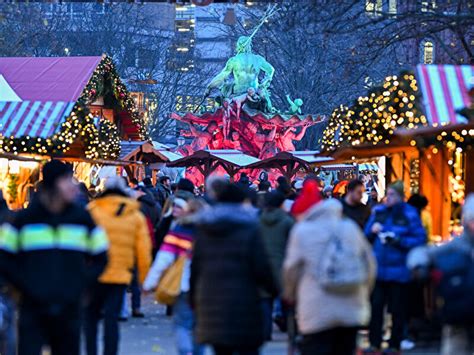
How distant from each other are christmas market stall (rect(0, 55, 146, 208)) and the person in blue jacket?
34.1 feet

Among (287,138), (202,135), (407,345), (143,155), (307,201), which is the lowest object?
(407,345)

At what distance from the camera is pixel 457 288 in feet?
28.9

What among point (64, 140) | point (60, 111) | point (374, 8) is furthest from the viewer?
point (64, 140)

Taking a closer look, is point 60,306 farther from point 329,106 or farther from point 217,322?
point 329,106

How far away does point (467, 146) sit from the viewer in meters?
18.3

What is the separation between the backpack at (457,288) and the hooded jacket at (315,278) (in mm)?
780

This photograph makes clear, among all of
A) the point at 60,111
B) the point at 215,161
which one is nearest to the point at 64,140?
the point at 60,111

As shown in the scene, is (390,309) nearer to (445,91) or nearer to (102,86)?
(445,91)

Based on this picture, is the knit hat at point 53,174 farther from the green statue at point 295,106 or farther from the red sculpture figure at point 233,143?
the red sculpture figure at point 233,143

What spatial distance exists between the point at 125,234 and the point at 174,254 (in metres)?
0.57

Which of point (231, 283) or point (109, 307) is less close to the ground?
point (231, 283)

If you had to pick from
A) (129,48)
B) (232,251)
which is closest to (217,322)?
(232,251)

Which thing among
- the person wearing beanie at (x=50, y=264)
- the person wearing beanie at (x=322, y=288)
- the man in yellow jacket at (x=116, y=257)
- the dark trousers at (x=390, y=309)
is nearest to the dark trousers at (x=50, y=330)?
the person wearing beanie at (x=50, y=264)


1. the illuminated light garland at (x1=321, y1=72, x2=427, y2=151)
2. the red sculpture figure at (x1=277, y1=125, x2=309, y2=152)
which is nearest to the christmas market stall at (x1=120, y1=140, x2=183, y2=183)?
the red sculpture figure at (x1=277, y1=125, x2=309, y2=152)
